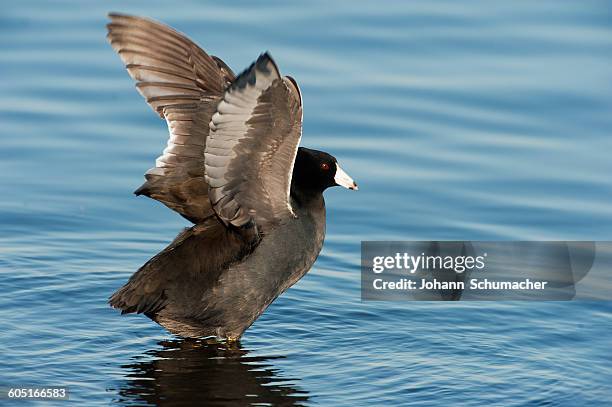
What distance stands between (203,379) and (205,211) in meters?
0.99

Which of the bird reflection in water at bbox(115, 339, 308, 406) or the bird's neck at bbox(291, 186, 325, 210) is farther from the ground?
the bird's neck at bbox(291, 186, 325, 210)

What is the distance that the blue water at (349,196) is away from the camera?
7805mm

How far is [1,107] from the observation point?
1192cm

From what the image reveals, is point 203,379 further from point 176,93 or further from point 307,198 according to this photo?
point 176,93

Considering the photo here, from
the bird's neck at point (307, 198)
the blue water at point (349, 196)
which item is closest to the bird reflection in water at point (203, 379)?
the blue water at point (349, 196)

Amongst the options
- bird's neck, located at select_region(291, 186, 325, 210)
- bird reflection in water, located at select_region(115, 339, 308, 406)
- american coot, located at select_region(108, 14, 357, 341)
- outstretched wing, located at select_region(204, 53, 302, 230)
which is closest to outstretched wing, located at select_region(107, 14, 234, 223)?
american coot, located at select_region(108, 14, 357, 341)

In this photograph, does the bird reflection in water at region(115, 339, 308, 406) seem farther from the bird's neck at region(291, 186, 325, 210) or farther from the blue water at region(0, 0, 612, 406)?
the bird's neck at region(291, 186, 325, 210)

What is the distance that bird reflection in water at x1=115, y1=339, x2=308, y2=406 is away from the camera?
7.39 metres

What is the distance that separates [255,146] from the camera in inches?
289

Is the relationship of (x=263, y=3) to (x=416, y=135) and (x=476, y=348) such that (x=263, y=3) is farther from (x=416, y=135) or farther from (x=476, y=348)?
(x=476, y=348)

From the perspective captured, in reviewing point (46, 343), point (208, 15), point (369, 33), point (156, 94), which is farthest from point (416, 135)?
point (46, 343)

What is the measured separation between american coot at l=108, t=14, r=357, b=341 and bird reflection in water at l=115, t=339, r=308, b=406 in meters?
0.14

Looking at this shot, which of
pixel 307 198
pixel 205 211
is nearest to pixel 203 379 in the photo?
pixel 205 211

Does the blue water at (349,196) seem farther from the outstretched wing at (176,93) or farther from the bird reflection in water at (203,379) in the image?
the outstretched wing at (176,93)
